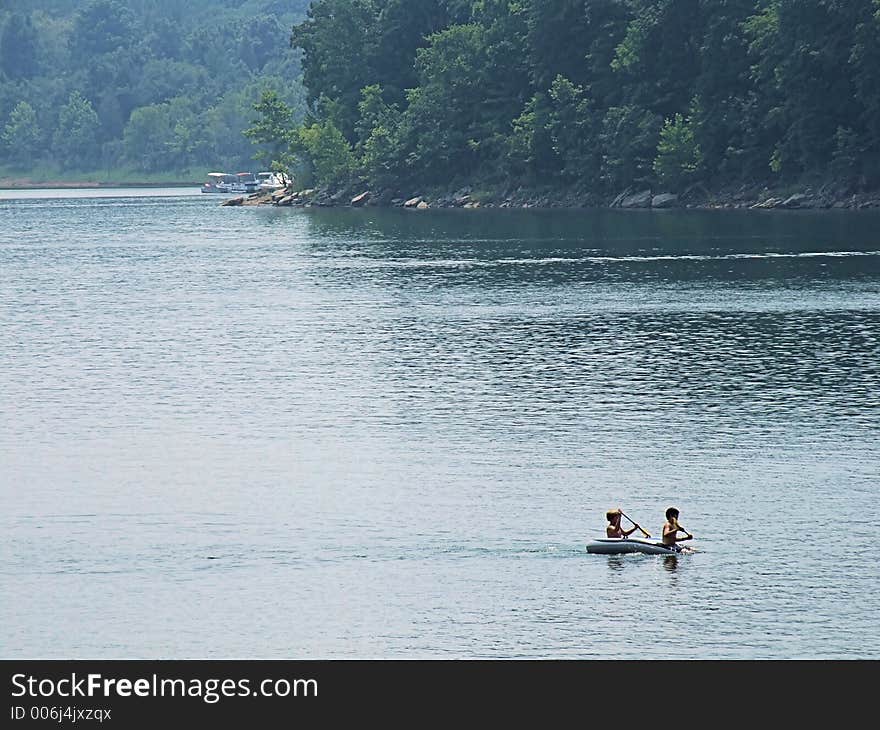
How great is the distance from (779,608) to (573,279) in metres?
67.4

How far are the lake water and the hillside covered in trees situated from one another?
1833 inches

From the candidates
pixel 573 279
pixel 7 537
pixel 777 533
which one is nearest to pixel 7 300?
pixel 573 279

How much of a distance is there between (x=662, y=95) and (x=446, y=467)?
122877mm

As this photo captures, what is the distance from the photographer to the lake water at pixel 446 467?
39562 millimetres

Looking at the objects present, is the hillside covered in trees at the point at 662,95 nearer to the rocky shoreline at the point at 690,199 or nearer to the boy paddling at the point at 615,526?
the rocky shoreline at the point at 690,199

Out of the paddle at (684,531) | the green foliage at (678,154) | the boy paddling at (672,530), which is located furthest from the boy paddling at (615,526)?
the green foliage at (678,154)

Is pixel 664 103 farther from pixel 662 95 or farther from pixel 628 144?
pixel 628 144

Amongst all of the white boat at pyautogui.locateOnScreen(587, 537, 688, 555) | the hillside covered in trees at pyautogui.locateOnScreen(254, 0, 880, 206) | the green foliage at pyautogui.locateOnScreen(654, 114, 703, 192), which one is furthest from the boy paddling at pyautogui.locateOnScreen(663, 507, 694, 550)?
the green foliage at pyautogui.locateOnScreen(654, 114, 703, 192)

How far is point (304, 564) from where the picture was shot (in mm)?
44406

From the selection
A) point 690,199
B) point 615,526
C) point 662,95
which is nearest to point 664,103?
point 662,95

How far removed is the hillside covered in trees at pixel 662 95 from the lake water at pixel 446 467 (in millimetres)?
46550

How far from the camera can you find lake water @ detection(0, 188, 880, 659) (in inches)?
1558

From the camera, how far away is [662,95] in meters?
172
